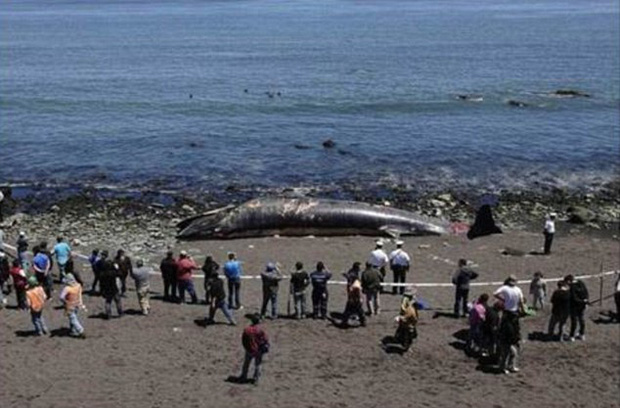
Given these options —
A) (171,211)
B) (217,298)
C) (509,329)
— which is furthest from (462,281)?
(171,211)

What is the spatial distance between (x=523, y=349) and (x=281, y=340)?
6743 mm

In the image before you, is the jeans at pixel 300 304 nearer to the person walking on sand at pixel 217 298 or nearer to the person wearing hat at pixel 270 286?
the person wearing hat at pixel 270 286

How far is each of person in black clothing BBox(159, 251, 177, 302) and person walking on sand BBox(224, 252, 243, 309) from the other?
68.2 inches

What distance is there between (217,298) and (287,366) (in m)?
3.60

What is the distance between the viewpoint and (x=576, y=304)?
1007 inches

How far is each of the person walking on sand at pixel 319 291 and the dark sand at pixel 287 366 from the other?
1.38 ft

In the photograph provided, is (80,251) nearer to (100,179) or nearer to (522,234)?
(100,179)

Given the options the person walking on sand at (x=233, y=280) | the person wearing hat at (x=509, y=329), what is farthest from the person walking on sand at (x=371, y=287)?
the person wearing hat at (x=509, y=329)

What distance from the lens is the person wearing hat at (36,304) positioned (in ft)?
80.5

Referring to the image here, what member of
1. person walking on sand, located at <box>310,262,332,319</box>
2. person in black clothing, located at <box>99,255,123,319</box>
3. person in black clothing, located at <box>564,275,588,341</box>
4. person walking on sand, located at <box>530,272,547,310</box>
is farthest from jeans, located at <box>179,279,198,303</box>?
person in black clothing, located at <box>564,275,588,341</box>

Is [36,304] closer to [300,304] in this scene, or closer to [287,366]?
[287,366]

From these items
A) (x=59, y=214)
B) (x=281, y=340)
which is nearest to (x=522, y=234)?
(x=281, y=340)

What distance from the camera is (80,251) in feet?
123

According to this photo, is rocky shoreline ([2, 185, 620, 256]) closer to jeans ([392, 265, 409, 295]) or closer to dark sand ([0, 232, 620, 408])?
jeans ([392, 265, 409, 295])
